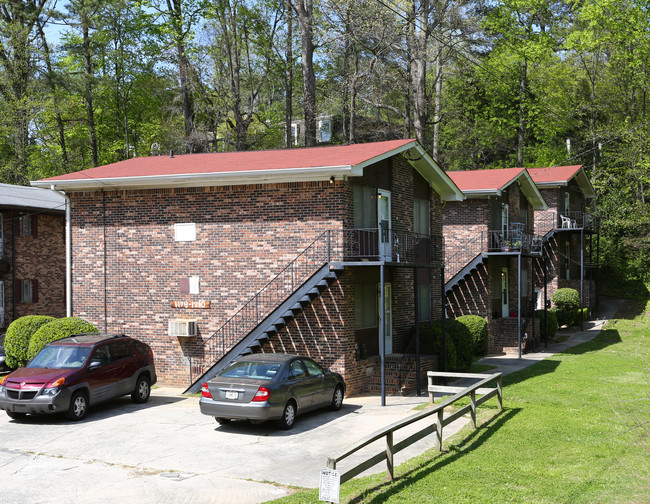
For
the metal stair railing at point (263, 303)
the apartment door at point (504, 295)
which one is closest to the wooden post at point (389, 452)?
the metal stair railing at point (263, 303)

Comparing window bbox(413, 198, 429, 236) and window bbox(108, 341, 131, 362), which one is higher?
window bbox(413, 198, 429, 236)

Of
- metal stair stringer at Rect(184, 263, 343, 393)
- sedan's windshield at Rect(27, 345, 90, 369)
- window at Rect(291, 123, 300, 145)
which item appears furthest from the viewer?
window at Rect(291, 123, 300, 145)

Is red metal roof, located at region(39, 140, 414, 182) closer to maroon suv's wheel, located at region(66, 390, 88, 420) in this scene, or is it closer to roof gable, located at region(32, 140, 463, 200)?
roof gable, located at region(32, 140, 463, 200)

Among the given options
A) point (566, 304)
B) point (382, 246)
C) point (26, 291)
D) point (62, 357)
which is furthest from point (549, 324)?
point (62, 357)

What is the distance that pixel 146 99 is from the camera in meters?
48.8

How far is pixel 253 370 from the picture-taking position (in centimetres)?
1512

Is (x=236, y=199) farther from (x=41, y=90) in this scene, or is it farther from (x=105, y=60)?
(x=105, y=60)

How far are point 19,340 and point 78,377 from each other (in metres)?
6.39

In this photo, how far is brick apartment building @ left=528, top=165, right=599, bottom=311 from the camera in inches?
1588

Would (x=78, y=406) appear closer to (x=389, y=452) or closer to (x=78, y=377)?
(x=78, y=377)

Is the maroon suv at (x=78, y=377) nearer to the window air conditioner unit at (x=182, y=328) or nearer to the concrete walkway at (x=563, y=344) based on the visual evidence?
the window air conditioner unit at (x=182, y=328)

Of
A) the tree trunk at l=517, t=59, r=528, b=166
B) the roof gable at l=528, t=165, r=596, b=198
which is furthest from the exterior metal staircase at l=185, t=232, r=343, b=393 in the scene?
the tree trunk at l=517, t=59, r=528, b=166

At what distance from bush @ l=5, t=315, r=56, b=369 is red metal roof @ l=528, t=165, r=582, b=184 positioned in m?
29.3

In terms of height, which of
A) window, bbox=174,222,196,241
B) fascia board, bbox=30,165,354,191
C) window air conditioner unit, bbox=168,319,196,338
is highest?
fascia board, bbox=30,165,354,191
